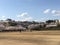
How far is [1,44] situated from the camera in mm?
17016

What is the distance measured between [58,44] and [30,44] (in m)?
2.60

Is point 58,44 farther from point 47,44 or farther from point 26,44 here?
point 26,44

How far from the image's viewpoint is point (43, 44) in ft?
55.3

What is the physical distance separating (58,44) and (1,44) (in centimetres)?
531

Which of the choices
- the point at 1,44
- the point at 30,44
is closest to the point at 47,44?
the point at 30,44

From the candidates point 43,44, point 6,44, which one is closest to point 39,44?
point 43,44

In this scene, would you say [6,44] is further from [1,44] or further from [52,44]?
[52,44]

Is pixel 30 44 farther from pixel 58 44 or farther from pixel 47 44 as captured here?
pixel 58 44

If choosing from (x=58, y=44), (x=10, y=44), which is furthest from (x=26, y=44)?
(x=58, y=44)

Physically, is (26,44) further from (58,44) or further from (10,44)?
(58,44)

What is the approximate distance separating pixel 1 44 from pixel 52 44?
4759 mm

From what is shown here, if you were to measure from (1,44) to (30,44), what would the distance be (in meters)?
2.71

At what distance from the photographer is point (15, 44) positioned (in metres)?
17.0

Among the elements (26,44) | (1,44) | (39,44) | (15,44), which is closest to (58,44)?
(39,44)
